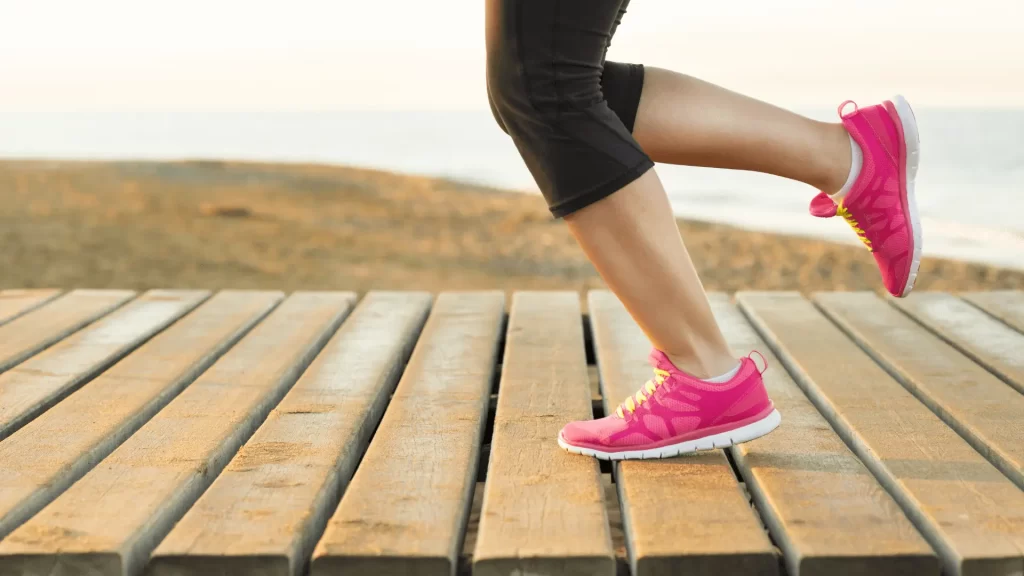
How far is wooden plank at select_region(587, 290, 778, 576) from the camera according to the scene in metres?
1.12

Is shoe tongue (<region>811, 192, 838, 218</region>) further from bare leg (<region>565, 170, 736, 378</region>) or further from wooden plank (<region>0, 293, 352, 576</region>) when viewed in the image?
wooden plank (<region>0, 293, 352, 576</region>)

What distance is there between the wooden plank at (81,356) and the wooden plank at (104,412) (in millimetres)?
42

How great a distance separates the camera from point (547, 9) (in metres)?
1.28

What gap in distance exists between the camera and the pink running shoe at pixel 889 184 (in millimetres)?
1631

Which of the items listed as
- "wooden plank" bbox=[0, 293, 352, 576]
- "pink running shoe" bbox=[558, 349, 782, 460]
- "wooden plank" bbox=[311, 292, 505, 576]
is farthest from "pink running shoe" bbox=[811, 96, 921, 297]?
"wooden plank" bbox=[0, 293, 352, 576]

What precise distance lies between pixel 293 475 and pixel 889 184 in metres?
1.02

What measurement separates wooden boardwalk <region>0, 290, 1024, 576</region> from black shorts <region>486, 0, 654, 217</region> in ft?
1.34

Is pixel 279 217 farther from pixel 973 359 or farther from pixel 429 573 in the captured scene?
pixel 429 573

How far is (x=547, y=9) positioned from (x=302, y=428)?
749 millimetres

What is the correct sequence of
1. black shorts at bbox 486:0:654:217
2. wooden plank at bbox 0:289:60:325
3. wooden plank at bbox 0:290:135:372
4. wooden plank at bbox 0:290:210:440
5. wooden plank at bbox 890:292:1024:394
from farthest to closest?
wooden plank at bbox 0:289:60:325, wooden plank at bbox 0:290:135:372, wooden plank at bbox 890:292:1024:394, wooden plank at bbox 0:290:210:440, black shorts at bbox 486:0:654:217

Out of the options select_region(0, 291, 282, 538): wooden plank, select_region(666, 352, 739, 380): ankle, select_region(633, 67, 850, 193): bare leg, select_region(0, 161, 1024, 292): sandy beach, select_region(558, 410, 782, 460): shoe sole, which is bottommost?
select_region(0, 161, 1024, 292): sandy beach

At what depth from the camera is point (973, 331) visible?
229cm

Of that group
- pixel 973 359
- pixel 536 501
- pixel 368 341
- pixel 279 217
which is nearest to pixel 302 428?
pixel 536 501

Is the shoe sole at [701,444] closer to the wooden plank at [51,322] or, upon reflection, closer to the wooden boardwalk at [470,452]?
the wooden boardwalk at [470,452]
